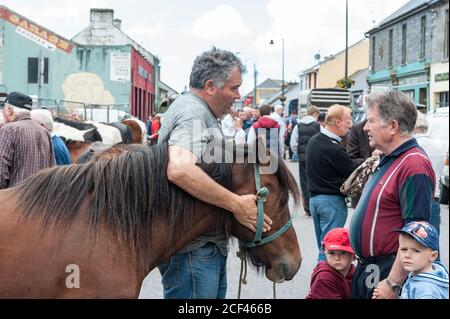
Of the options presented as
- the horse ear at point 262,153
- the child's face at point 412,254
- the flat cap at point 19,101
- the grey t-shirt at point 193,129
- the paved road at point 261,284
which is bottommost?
the paved road at point 261,284

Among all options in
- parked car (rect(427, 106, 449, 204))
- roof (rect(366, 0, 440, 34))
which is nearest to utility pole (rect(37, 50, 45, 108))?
roof (rect(366, 0, 440, 34))

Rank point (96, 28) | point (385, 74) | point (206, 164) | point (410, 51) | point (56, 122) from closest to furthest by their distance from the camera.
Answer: point (206, 164)
point (56, 122)
point (410, 51)
point (385, 74)
point (96, 28)

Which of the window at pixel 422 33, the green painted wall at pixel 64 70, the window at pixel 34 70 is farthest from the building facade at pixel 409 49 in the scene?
the window at pixel 34 70

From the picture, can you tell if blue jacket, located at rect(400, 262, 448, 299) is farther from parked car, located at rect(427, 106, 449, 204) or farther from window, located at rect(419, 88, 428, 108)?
window, located at rect(419, 88, 428, 108)

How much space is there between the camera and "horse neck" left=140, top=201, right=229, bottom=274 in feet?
10.2

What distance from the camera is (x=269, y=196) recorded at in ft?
10.8

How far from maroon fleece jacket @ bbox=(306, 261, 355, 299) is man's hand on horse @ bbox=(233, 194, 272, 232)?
35.6 inches

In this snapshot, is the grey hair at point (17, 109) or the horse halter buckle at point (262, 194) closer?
the horse halter buckle at point (262, 194)

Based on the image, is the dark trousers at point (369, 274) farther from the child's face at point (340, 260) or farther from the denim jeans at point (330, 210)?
the denim jeans at point (330, 210)

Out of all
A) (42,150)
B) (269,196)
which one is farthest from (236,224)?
(42,150)

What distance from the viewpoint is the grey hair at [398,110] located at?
3.36m

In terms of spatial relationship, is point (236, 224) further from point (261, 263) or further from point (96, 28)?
point (96, 28)

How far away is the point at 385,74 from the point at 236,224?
36.9m
